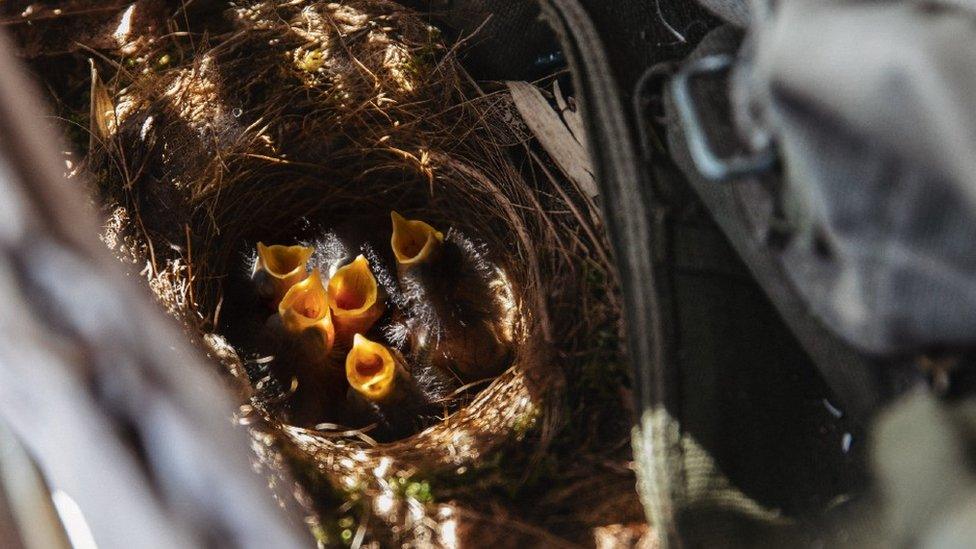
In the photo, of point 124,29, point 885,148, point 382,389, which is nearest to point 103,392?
point 885,148

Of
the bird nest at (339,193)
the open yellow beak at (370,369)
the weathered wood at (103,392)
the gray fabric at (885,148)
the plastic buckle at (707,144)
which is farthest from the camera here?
the open yellow beak at (370,369)

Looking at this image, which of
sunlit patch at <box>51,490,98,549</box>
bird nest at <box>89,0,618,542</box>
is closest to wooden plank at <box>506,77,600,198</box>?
bird nest at <box>89,0,618,542</box>

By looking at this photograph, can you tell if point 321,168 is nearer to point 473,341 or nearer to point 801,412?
point 473,341

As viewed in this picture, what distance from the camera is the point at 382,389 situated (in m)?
1.02

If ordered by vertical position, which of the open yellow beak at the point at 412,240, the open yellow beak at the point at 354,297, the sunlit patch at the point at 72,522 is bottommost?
the open yellow beak at the point at 354,297

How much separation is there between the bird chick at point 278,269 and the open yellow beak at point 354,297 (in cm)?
5

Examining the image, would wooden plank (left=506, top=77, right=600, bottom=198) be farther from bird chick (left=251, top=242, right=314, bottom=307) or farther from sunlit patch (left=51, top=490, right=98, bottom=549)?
sunlit patch (left=51, top=490, right=98, bottom=549)

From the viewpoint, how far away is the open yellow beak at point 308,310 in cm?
104

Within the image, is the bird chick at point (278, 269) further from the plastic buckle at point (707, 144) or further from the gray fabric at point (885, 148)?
the gray fabric at point (885, 148)

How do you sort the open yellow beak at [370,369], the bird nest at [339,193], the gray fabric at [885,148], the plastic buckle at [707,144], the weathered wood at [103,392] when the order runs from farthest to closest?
the open yellow beak at [370,369]
the bird nest at [339,193]
the plastic buckle at [707,144]
the gray fabric at [885,148]
the weathered wood at [103,392]

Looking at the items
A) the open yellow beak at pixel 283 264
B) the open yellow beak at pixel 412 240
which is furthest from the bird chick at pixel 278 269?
the open yellow beak at pixel 412 240

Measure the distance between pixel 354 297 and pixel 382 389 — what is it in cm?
16

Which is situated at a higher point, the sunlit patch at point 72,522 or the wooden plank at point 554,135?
the sunlit patch at point 72,522

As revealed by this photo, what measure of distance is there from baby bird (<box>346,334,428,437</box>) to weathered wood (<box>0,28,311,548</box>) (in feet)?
2.09
